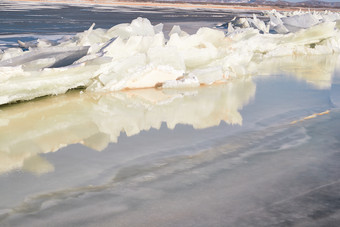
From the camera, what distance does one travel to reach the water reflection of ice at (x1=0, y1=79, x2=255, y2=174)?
7.98ft

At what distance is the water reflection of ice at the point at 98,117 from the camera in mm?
2434

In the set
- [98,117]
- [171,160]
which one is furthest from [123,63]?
[171,160]

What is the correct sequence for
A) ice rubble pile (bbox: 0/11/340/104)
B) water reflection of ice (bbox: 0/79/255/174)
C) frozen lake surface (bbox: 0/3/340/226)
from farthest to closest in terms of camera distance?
1. ice rubble pile (bbox: 0/11/340/104)
2. water reflection of ice (bbox: 0/79/255/174)
3. frozen lake surface (bbox: 0/3/340/226)

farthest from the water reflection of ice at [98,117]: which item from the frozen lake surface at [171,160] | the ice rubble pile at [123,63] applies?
the ice rubble pile at [123,63]

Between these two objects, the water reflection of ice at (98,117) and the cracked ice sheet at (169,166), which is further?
the water reflection of ice at (98,117)

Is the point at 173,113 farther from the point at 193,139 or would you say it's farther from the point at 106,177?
the point at 106,177

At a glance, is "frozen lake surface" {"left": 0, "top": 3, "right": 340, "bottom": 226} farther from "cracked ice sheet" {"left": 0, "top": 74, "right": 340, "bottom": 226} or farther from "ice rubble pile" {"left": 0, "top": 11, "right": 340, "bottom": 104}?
"ice rubble pile" {"left": 0, "top": 11, "right": 340, "bottom": 104}

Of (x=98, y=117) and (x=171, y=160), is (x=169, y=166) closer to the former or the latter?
(x=171, y=160)

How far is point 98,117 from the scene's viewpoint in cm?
308

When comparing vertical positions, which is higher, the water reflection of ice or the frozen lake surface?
the frozen lake surface

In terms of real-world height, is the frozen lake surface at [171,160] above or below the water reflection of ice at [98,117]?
above

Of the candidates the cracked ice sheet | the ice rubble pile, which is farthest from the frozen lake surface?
the ice rubble pile

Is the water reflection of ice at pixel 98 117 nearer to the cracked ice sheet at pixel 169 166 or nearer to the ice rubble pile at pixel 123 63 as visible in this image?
the cracked ice sheet at pixel 169 166

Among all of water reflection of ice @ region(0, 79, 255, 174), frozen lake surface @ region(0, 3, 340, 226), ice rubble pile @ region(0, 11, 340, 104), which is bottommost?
water reflection of ice @ region(0, 79, 255, 174)
